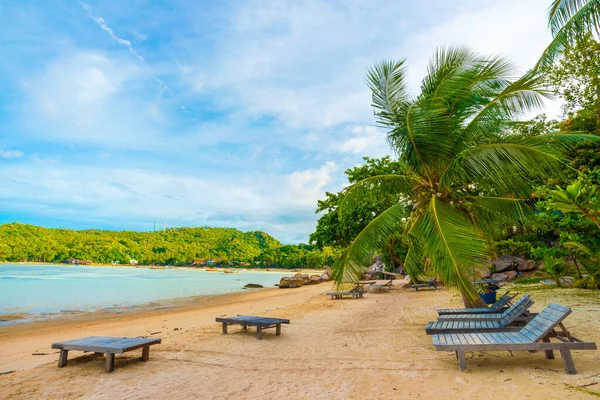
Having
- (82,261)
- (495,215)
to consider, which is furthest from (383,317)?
(82,261)

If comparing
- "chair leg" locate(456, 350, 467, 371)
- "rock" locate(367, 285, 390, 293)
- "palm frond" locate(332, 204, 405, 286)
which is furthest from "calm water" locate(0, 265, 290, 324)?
"chair leg" locate(456, 350, 467, 371)

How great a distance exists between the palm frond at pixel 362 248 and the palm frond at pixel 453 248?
1.20 meters

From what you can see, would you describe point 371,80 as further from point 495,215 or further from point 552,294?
point 552,294

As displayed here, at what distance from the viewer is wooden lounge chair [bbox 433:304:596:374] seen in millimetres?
3793

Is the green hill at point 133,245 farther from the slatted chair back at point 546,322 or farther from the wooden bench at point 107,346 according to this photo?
the slatted chair back at point 546,322

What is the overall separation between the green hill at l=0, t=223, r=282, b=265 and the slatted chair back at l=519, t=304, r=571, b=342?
112m

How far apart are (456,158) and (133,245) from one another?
383ft

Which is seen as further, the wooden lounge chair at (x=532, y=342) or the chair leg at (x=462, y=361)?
the chair leg at (x=462, y=361)

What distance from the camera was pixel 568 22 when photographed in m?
5.98

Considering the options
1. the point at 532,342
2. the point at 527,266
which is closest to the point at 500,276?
the point at 527,266

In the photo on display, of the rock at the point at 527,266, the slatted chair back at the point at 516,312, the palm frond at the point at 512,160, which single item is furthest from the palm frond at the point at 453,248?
the rock at the point at 527,266

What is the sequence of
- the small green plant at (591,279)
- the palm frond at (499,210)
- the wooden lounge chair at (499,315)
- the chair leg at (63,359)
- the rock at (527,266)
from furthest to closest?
the rock at (527,266) → the small green plant at (591,279) → the palm frond at (499,210) → the wooden lounge chair at (499,315) → the chair leg at (63,359)

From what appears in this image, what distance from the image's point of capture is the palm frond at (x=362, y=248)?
23.9 ft

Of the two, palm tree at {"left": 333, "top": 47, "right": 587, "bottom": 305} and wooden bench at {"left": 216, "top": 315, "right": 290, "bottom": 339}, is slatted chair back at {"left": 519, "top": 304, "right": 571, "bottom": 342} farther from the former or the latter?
wooden bench at {"left": 216, "top": 315, "right": 290, "bottom": 339}
